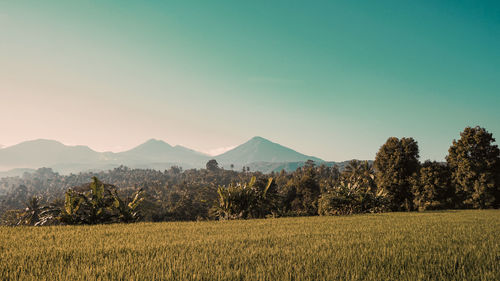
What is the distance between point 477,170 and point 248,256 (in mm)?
24441

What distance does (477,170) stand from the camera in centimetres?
2173

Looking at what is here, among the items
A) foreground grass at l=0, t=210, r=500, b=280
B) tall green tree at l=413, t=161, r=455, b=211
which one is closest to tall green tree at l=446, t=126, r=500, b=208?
tall green tree at l=413, t=161, r=455, b=211

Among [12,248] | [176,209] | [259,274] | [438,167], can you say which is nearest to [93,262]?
[12,248]

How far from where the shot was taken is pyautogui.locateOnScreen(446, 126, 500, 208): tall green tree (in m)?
21.2

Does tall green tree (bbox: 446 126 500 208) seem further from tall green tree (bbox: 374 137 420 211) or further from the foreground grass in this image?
the foreground grass

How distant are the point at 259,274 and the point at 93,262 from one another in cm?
241

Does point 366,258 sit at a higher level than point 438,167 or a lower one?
lower

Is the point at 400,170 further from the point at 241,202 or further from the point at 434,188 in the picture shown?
the point at 241,202

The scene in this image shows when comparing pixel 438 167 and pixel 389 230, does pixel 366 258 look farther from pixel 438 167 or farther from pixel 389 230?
pixel 438 167

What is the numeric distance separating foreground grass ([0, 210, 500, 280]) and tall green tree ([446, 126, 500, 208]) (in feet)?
62.8

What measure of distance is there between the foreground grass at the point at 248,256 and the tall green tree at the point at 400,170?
17.8 metres

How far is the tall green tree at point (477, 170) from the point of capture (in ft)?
69.6

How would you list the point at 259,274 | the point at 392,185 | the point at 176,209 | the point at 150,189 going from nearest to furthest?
1. the point at 259,274
2. the point at 392,185
3. the point at 176,209
4. the point at 150,189

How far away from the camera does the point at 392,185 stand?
75.3 ft
